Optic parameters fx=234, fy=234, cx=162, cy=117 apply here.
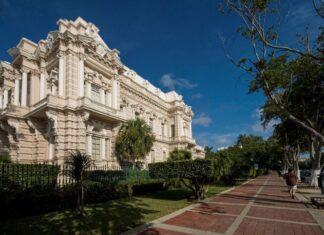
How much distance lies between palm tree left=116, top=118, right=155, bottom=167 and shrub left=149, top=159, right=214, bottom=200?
22.4ft

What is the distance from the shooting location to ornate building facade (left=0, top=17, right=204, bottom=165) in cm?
1878

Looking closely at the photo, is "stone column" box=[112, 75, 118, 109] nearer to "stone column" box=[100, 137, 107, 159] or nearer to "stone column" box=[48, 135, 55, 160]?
"stone column" box=[100, 137, 107, 159]

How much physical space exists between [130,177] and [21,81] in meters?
15.8

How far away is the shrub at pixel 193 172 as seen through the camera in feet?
41.0

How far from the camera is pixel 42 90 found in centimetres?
2155

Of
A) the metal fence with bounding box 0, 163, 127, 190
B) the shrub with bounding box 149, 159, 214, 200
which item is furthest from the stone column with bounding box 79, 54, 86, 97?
the shrub with bounding box 149, 159, 214, 200

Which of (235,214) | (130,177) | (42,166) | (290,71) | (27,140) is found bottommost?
(235,214)

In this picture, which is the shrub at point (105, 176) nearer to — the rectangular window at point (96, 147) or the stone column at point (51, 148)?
the rectangular window at point (96, 147)

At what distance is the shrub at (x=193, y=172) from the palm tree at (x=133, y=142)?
6816mm

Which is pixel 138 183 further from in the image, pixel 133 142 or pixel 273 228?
pixel 273 228

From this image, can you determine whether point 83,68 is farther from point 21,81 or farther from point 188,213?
point 188,213

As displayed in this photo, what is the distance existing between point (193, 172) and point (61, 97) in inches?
493

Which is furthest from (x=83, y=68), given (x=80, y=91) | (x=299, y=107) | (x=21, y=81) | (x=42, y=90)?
(x=299, y=107)

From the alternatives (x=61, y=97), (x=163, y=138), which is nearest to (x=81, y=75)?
(x=61, y=97)
